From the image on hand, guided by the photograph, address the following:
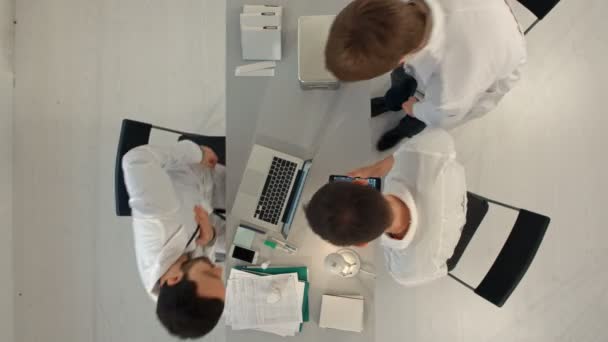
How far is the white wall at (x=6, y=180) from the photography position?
2268 millimetres

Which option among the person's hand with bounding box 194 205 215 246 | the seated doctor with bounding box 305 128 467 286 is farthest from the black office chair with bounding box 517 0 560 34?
the person's hand with bounding box 194 205 215 246

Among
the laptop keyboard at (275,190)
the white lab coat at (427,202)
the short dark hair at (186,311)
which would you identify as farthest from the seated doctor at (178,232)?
the white lab coat at (427,202)

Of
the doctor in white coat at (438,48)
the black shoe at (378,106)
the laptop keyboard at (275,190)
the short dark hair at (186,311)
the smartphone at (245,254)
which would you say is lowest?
the short dark hair at (186,311)

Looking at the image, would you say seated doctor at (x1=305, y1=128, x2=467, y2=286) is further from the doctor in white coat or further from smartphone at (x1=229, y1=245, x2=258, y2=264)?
smartphone at (x1=229, y1=245, x2=258, y2=264)

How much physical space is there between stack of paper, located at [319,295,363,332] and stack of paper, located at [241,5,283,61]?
3.19 ft

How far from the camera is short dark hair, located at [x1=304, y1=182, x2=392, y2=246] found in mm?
1094

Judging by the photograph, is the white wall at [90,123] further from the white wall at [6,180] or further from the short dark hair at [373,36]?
the short dark hair at [373,36]

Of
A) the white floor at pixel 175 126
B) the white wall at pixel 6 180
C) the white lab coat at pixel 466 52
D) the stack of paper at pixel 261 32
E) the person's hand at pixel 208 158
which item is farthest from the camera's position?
the white wall at pixel 6 180

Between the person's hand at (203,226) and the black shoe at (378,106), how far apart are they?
1092 mm

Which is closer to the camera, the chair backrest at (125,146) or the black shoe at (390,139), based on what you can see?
the chair backrest at (125,146)

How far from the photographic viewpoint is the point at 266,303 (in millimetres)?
1492

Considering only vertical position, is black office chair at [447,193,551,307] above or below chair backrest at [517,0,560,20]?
below

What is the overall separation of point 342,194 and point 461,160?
1.34m

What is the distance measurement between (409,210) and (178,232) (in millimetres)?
842
